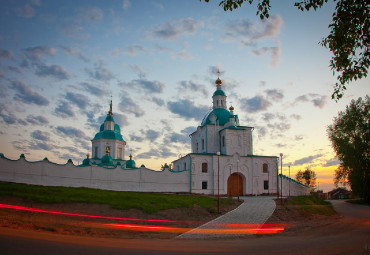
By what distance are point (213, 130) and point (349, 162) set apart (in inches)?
684

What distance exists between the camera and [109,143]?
53.1 m

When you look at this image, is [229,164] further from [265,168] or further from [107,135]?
[107,135]

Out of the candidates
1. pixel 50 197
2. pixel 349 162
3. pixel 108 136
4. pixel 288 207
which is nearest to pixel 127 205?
pixel 50 197

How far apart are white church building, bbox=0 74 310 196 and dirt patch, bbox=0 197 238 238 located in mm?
8124

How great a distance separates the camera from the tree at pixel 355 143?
123 ft

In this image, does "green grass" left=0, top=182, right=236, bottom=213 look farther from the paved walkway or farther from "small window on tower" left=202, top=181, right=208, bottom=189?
"small window on tower" left=202, top=181, right=208, bottom=189

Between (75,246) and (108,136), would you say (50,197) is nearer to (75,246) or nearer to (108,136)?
(75,246)

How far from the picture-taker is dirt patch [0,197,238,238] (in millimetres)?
13305

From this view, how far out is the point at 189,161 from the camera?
37094 mm

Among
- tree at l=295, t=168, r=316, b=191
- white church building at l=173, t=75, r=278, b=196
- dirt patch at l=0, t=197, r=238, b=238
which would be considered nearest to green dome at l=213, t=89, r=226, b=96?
white church building at l=173, t=75, r=278, b=196

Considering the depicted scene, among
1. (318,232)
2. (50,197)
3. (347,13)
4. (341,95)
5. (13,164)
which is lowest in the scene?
(318,232)

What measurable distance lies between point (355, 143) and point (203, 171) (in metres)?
19.2

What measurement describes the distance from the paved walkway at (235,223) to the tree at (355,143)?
17.9m

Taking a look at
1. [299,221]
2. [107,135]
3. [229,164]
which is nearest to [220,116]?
[229,164]
